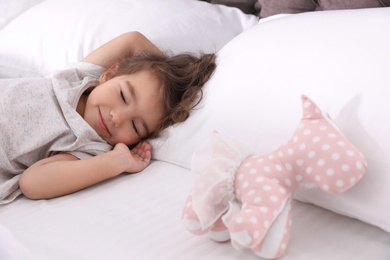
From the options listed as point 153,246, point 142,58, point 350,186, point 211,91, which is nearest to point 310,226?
point 350,186

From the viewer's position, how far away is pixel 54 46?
4.82ft

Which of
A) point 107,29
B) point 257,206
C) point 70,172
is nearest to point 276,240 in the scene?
point 257,206

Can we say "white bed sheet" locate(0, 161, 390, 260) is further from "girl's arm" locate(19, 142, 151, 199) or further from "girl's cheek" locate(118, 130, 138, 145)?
"girl's cheek" locate(118, 130, 138, 145)

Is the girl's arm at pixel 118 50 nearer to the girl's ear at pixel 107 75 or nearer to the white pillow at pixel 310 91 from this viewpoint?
the girl's ear at pixel 107 75

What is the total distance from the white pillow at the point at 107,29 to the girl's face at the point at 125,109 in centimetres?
28

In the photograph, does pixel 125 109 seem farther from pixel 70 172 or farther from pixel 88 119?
pixel 70 172

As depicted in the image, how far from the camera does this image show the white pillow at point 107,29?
1387mm

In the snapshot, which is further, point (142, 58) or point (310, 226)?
point (142, 58)

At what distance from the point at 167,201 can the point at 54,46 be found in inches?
30.6

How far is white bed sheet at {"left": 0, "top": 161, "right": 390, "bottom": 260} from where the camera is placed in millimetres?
730

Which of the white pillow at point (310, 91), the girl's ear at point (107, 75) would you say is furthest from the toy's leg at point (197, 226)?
the girl's ear at point (107, 75)

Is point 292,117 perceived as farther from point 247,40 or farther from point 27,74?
point 27,74

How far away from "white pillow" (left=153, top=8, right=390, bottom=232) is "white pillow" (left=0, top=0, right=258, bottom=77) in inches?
13.4

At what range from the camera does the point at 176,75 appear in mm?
1205
